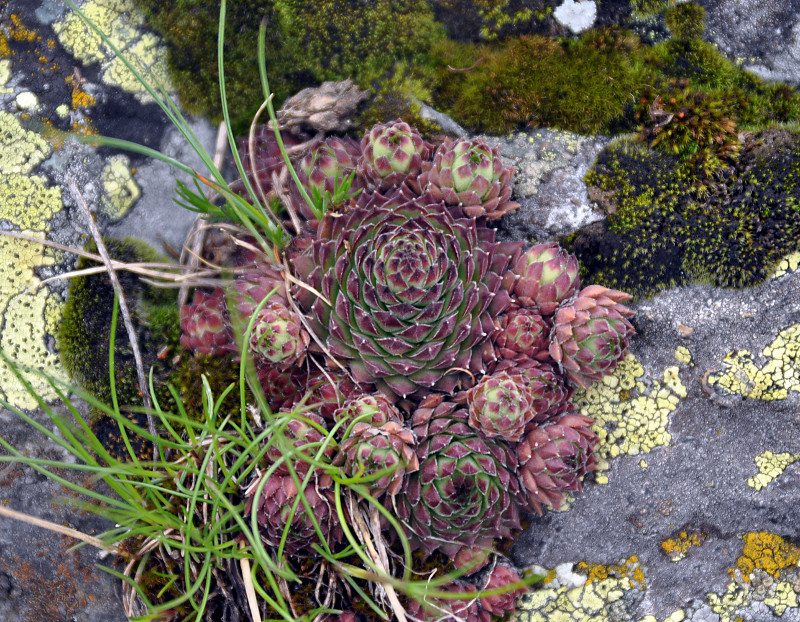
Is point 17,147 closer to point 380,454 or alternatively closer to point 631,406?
point 380,454

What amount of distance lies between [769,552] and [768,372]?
0.82 meters

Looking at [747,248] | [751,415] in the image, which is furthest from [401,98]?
[751,415]

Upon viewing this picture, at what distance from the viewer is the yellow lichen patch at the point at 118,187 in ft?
9.26

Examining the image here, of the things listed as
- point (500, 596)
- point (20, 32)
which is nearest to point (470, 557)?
point (500, 596)

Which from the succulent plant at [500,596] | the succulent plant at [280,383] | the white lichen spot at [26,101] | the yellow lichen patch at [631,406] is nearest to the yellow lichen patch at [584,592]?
the succulent plant at [500,596]

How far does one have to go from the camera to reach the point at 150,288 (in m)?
2.80

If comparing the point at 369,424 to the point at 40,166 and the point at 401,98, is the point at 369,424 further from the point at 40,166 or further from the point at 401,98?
the point at 40,166

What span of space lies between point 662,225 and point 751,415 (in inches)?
37.2

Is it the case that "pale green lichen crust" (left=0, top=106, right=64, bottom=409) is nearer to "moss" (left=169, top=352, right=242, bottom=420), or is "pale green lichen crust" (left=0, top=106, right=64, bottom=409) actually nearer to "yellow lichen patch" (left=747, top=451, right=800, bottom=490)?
"moss" (left=169, top=352, right=242, bottom=420)

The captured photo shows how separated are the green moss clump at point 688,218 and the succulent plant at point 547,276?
0.79ft

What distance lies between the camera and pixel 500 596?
2.46 metres

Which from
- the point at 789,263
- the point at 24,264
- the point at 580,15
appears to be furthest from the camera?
the point at 580,15

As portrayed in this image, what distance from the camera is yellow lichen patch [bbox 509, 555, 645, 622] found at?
2.65 meters

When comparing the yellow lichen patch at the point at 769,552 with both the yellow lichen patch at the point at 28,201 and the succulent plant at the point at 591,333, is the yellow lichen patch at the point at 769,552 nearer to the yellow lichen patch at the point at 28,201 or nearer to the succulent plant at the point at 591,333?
the succulent plant at the point at 591,333
